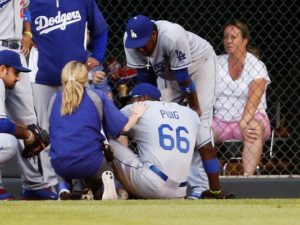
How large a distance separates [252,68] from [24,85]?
2.16 m

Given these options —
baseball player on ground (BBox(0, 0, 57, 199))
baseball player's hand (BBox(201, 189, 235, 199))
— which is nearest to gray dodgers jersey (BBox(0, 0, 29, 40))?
baseball player on ground (BBox(0, 0, 57, 199))

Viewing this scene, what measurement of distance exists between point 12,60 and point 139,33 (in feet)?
3.10

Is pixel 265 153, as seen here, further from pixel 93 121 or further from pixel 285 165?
pixel 93 121

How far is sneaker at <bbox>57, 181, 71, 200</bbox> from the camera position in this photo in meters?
8.44

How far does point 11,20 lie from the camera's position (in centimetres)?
902

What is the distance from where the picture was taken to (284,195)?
10062 mm

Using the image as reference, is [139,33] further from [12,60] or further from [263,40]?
[263,40]

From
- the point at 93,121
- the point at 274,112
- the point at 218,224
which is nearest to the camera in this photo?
the point at 218,224

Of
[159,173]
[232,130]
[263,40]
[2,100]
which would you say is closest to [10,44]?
[2,100]

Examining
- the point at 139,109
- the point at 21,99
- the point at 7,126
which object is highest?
the point at 139,109

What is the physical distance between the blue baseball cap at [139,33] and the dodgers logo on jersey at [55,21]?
0.50 m

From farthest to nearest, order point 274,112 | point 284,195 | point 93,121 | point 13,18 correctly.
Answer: point 274,112, point 284,195, point 13,18, point 93,121

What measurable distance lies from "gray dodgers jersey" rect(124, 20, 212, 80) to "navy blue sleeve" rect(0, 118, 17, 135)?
1.09m

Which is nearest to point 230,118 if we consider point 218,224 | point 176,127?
point 176,127
